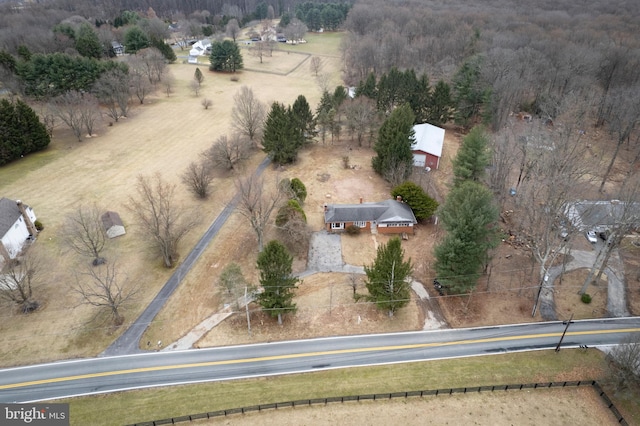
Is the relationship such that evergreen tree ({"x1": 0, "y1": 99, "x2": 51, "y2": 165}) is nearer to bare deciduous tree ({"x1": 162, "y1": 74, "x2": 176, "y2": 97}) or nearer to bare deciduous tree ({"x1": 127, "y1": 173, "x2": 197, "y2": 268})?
bare deciduous tree ({"x1": 127, "y1": 173, "x2": 197, "y2": 268})

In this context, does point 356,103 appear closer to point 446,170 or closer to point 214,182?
point 446,170

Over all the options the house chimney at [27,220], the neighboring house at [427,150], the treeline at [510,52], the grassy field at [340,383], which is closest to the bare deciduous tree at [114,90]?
the house chimney at [27,220]

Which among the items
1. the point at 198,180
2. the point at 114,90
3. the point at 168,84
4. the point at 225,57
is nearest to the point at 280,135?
the point at 198,180

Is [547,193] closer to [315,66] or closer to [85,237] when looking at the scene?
[85,237]

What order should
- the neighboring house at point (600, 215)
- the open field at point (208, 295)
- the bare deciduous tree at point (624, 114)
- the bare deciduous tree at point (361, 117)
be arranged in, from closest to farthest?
the open field at point (208, 295) → the neighboring house at point (600, 215) → the bare deciduous tree at point (624, 114) → the bare deciduous tree at point (361, 117)

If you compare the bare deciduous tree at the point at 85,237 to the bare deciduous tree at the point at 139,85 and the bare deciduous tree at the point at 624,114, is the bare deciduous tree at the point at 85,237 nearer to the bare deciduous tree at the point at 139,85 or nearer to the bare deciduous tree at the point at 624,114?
the bare deciduous tree at the point at 139,85

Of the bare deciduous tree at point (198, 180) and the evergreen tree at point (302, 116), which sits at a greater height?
the evergreen tree at point (302, 116)

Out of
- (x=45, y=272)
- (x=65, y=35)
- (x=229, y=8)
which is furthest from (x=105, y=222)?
(x=229, y=8)
